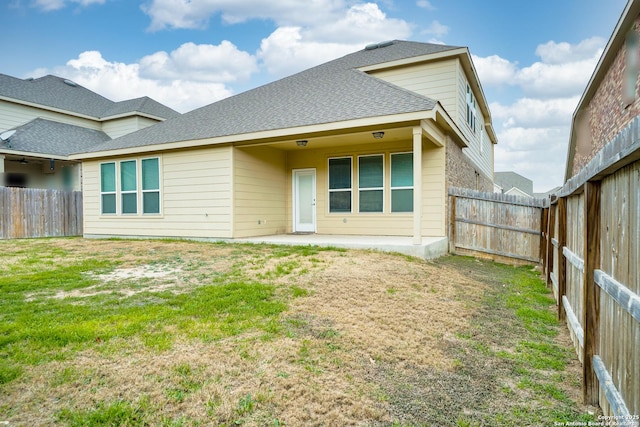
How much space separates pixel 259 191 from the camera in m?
10.9

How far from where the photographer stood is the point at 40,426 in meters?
2.16

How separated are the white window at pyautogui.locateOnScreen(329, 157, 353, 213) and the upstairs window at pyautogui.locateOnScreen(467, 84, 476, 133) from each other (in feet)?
16.3

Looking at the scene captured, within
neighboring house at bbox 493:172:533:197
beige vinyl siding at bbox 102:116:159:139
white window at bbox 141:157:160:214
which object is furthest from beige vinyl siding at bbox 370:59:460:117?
neighboring house at bbox 493:172:533:197

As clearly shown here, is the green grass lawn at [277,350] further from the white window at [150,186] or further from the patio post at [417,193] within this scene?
the white window at [150,186]

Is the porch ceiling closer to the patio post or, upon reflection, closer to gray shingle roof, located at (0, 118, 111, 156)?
the patio post

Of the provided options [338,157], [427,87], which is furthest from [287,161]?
[427,87]

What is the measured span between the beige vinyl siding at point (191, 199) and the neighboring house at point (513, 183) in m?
39.9

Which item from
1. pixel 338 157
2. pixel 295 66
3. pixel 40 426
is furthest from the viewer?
pixel 295 66

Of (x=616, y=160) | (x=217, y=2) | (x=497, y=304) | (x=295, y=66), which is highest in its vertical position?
(x=295, y=66)

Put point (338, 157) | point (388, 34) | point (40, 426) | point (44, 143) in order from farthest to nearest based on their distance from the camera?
1. point (388, 34)
2. point (44, 143)
3. point (338, 157)
4. point (40, 426)

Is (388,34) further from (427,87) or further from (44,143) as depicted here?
(44,143)

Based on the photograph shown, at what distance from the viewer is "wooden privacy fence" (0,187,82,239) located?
1261 cm

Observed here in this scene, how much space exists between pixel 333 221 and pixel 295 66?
67.5 ft

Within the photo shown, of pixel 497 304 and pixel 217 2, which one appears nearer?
pixel 497 304
